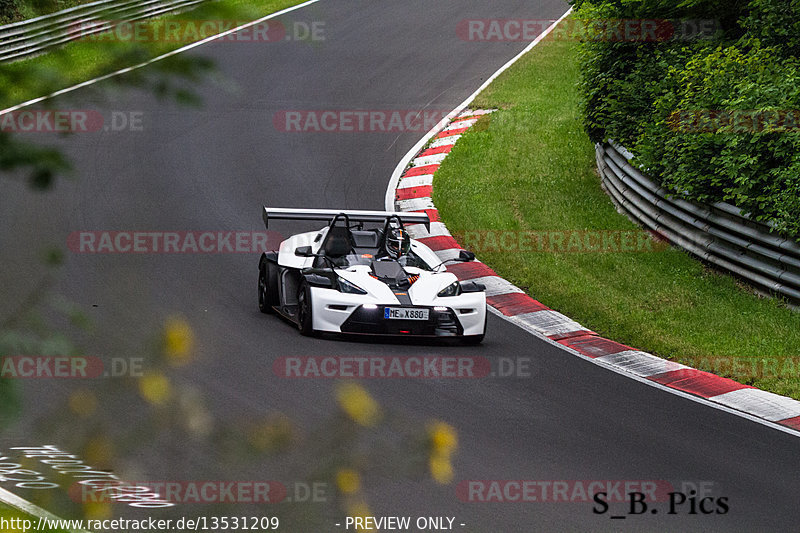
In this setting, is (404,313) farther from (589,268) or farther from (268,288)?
(589,268)

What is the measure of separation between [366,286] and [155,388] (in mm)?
8478

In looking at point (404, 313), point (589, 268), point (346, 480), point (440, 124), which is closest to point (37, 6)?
point (346, 480)

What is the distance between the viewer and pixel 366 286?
34.6 ft

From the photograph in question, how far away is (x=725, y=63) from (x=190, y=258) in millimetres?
7847

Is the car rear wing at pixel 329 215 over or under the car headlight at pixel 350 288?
over

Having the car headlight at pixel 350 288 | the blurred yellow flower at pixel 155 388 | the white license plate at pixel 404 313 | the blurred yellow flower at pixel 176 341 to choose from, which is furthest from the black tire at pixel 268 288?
the blurred yellow flower at pixel 176 341

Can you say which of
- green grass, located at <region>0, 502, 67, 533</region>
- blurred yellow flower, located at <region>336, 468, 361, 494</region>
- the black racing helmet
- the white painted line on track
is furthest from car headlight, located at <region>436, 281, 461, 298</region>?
green grass, located at <region>0, 502, 67, 533</region>

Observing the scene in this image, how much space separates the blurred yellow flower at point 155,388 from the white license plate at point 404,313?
8.19 meters

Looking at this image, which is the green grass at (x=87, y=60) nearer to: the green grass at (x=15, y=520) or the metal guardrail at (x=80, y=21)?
the metal guardrail at (x=80, y=21)

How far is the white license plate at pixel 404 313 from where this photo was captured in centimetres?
1039

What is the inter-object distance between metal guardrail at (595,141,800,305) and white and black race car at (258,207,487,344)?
3.79 metres

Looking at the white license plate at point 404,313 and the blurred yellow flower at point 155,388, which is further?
the white license plate at point 404,313

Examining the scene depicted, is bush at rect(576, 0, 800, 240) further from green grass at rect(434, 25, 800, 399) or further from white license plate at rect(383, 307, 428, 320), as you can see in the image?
white license plate at rect(383, 307, 428, 320)

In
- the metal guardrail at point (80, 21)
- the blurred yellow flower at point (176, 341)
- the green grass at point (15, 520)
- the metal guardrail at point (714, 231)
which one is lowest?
the metal guardrail at point (714, 231)
